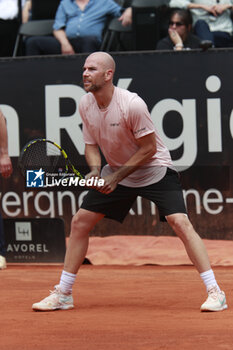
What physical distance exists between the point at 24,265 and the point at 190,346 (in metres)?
4.28

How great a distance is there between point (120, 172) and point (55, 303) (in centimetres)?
100

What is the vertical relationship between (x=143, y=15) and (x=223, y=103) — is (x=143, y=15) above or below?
above

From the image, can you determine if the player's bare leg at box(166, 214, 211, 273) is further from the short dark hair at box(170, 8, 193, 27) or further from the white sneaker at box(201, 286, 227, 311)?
the short dark hair at box(170, 8, 193, 27)

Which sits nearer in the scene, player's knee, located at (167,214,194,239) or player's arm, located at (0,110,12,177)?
player's knee, located at (167,214,194,239)

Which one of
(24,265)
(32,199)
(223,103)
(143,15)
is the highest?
(143,15)

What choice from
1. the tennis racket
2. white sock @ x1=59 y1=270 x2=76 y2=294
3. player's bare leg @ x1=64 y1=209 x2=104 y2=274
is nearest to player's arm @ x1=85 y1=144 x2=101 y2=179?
the tennis racket

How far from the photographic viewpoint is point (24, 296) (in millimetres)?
5871

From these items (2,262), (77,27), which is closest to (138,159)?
(2,262)

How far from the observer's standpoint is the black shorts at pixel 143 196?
16.6 feet

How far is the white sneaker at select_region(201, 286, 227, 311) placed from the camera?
4902mm

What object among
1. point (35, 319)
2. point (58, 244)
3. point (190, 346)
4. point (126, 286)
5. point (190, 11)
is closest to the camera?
point (190, 346)

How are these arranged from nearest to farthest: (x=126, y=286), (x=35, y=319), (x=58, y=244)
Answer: (x=35, y=319) < (x=126, y=286) < (x=58, y=244)

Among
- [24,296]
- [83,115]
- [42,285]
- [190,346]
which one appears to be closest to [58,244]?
[42,285]

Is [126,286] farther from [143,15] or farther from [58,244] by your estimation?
[143,15]
